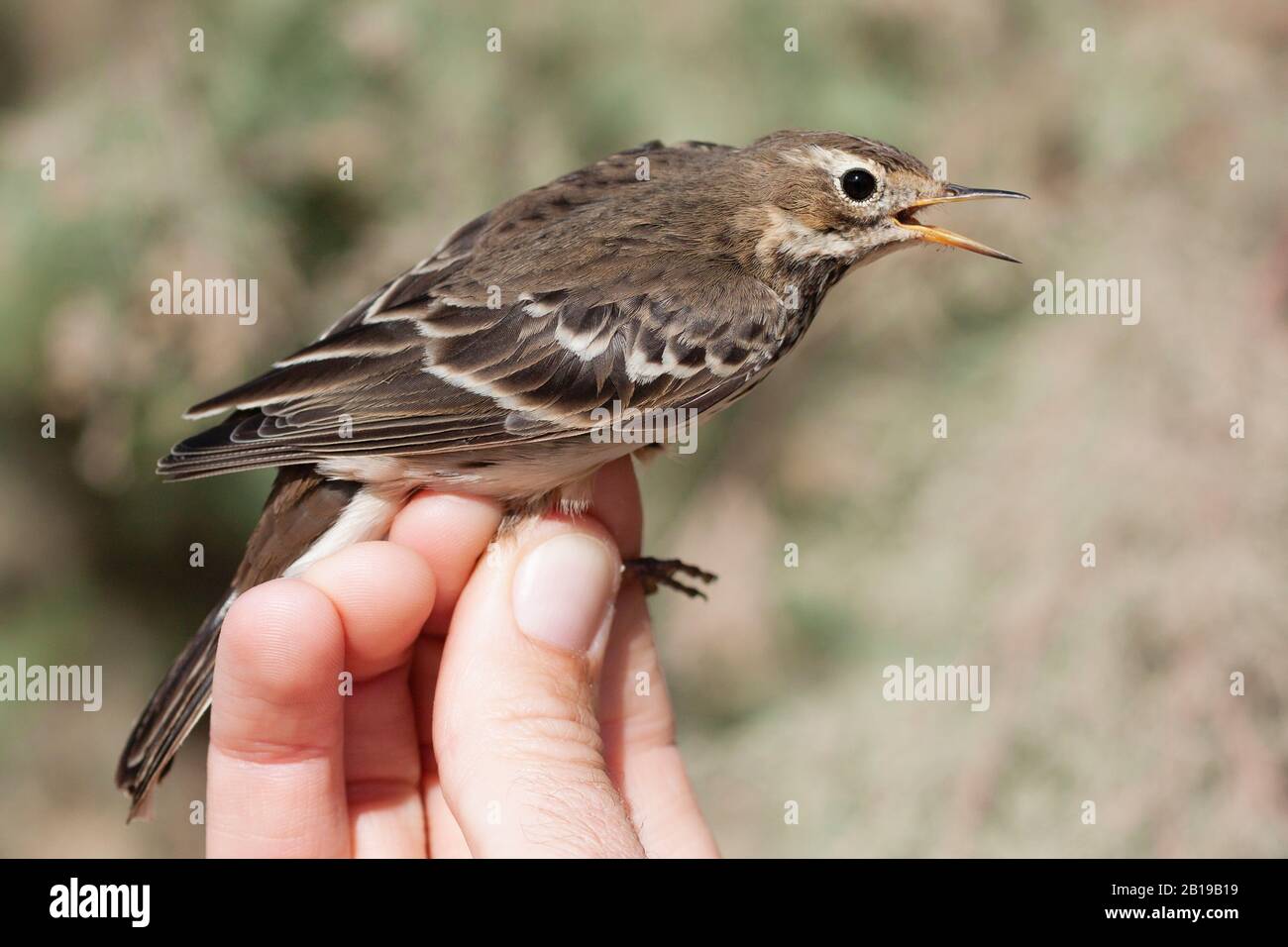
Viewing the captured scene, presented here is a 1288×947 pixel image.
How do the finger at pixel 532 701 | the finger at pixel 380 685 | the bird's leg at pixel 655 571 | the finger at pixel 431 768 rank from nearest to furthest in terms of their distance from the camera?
the finger at pixel 532 701, the finger at pixel 380 685, the finger at pixel 431 768, the bird's leg at pixel 655 571

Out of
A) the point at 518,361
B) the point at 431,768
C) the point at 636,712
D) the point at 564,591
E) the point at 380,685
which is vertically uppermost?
the point at 518,361

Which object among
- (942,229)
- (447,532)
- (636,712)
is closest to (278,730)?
(447,532)

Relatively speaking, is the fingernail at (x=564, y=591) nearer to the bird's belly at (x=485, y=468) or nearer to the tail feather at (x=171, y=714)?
the bird's belly at (x=485, y=468)

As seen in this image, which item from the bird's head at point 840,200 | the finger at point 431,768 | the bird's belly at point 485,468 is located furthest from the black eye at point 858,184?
the finger at point 431,768

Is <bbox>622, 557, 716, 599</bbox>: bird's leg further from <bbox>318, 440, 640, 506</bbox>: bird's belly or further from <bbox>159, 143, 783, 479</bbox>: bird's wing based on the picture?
<bbox>159, 143, 783, 479</bbox>: bird's wing

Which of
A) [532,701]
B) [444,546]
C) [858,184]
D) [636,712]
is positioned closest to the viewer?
[532,701]

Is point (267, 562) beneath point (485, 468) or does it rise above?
beneath

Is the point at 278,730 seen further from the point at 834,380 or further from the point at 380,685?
the point at 834,380
